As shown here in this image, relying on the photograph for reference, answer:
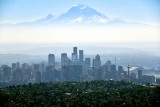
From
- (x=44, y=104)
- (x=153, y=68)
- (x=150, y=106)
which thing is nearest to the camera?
(x=150, y=106)

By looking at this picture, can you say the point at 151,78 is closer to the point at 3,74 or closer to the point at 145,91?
the point at 3,74

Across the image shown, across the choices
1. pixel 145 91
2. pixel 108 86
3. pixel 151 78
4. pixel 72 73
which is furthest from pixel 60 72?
pixel 145 91

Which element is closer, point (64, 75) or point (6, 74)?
point (64, 75)

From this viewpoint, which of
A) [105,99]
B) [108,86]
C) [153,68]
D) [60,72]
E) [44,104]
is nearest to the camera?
[44,104]

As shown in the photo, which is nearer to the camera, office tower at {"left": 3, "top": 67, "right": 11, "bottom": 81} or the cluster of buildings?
the cluster of buildings

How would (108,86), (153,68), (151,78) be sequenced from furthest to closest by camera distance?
(153,68)
(151,78)
(108,86)

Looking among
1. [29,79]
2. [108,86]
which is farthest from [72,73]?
[108,86]

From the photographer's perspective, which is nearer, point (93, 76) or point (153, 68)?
point (93, 76)

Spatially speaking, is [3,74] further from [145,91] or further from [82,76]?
[145,91]

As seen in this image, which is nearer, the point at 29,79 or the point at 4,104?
the point at 4,104

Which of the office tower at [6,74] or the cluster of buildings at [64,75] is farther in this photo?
the office tower at [6,74]
